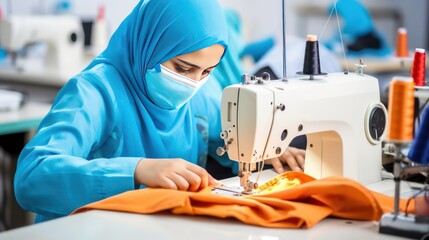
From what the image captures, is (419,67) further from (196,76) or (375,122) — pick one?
(196,76)

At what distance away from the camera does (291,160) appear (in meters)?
1.90

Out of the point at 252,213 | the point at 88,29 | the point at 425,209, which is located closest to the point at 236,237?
the point at 252,213

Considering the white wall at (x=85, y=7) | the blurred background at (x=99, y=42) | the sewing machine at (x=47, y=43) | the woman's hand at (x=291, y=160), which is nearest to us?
the woman's hand at (x=291, y=160)

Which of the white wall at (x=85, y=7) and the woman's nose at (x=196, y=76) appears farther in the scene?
the white wall at (x=85, y=7)

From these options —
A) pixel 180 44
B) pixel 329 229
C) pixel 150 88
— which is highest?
pixel 180 44

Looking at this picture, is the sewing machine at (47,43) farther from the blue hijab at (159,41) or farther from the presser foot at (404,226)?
the presser foot at (404,226)

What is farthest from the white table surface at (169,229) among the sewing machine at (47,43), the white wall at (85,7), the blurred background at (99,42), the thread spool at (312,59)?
the white wall at (85,7)

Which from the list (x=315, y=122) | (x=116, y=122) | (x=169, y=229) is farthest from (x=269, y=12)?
(x=169, y=229)

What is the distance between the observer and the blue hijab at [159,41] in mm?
1765

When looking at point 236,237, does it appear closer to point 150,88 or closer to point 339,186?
point 339,186

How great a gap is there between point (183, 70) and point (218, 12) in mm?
176

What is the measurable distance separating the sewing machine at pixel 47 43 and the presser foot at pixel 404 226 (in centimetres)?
246

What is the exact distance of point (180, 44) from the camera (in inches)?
69.5

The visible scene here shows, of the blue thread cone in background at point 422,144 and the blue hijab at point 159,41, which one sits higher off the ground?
the blue hijab at point 159,41
